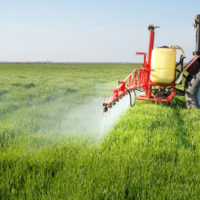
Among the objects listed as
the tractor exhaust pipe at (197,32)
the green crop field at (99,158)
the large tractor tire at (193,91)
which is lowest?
the green crop field at (99,158)

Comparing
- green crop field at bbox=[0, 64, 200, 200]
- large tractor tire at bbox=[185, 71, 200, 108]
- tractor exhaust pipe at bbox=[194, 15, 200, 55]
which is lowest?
green crop field at bbox=[0, 64, 200, 200]

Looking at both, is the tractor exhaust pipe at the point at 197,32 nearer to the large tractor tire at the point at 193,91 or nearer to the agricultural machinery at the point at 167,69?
the agricultural machinery at the point at 167,69

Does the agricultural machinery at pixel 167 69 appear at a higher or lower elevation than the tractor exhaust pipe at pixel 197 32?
lower

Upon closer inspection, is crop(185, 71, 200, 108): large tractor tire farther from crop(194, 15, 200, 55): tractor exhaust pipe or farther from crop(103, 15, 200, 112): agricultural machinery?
crop(194, 15, 200, 55): tractor exhaust pipe

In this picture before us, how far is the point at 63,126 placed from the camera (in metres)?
5.22

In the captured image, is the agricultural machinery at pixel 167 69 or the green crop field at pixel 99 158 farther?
the agricultural machinery at pixel 167 69

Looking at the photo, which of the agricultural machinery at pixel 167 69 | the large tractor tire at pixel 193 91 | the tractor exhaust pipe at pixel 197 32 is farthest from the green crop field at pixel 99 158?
the tractor exhaust pipe at pixel 197 32

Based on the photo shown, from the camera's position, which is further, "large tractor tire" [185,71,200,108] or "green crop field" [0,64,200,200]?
"large tractor tire" [185,71,200,108]

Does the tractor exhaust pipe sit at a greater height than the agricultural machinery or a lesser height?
greater

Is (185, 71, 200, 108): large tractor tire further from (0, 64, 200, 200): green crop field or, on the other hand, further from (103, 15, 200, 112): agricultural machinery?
(0, 64, 200, 200): green crop field

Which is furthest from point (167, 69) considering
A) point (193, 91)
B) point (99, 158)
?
point (99, 158)

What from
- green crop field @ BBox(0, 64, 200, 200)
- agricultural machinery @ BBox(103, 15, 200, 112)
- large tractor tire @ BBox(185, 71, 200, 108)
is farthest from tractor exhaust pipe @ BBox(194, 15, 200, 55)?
green crop field @ BBox(0, 64, 200, 200)

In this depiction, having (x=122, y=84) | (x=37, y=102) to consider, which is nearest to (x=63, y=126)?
(x=122, y=84)

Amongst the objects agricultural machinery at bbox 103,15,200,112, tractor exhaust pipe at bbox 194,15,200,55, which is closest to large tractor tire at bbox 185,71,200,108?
agricultural machinery at bbox 103,15,200,112
